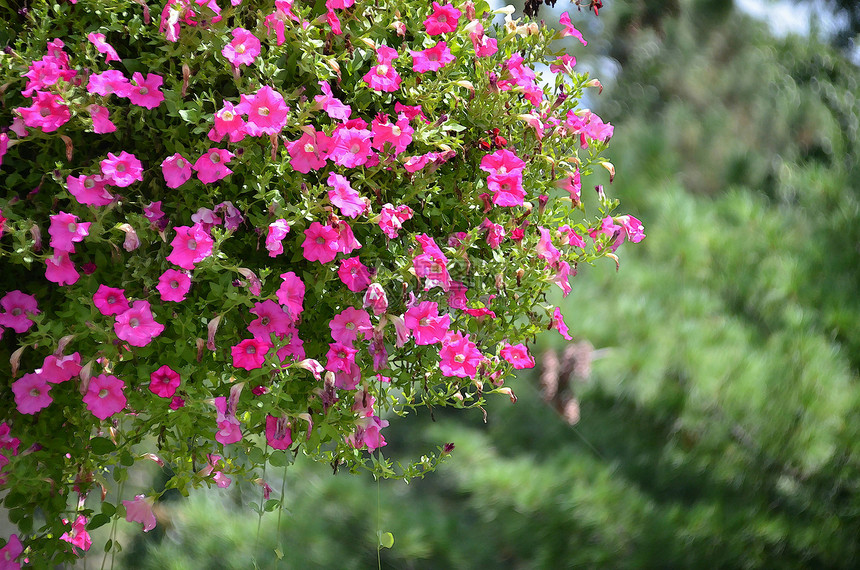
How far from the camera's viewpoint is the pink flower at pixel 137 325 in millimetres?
862

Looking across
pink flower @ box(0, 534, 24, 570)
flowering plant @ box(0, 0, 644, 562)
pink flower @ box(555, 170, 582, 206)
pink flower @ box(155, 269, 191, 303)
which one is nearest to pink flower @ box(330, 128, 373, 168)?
flowering plant @ box(0, 0, 644, 562)

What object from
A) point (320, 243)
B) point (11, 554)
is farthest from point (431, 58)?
point (11, 554)

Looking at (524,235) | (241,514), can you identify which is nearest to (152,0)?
(524,235)

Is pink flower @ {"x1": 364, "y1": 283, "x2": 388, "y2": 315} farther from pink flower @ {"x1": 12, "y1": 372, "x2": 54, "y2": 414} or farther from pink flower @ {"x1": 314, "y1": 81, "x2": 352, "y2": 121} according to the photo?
pink flower @ {"x1": 12, "y1": 372, "x2": 54, "y2": 414}

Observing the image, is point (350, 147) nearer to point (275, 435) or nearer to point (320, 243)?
point (320, 243)

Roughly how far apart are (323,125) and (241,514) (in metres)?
2.78

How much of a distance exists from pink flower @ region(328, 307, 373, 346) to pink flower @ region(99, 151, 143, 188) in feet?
0.95

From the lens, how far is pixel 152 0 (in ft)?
3.23

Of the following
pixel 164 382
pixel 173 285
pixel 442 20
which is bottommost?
pixel 164 382

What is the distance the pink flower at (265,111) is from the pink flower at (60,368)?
1.16 ft

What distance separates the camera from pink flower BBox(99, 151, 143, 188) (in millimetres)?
867

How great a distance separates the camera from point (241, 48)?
0.88 m

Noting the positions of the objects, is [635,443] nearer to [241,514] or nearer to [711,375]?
[711,375]

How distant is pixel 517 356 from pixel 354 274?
0.30 meters
